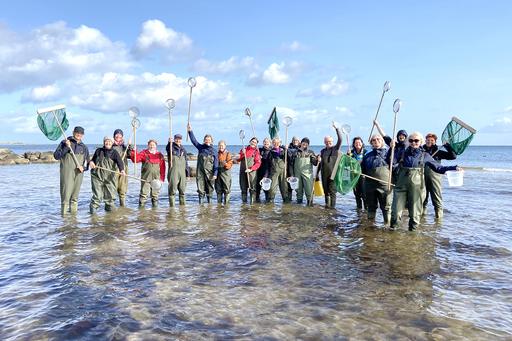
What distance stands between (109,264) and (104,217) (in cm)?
459

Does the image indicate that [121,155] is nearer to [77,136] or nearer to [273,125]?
[77,136]

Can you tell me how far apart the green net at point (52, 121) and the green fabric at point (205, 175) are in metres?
4.10

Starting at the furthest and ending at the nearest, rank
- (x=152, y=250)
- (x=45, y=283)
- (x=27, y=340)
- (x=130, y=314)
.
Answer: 1. (x=152, y=250)
2. (x=45, y=283)
3. (x=130, y=314)
4. (x=27, y=340)

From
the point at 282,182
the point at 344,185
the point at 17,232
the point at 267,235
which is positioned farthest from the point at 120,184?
the point at 344,185

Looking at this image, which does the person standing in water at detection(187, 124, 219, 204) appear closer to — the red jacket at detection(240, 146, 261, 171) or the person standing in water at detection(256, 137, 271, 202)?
the red jacket at detection(240, 146, 261, 171)

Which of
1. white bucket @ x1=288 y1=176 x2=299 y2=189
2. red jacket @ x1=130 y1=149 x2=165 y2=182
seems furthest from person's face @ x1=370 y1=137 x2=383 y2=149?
red jacket @ x1=130 y1=149 x2=165 y2=182

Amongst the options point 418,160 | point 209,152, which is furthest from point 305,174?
point 418,160

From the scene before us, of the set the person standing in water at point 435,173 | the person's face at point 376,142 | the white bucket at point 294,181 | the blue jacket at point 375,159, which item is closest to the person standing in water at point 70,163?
the white bucket at point 294,181

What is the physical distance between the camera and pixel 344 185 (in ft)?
36.6

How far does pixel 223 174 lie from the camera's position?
43.6ft

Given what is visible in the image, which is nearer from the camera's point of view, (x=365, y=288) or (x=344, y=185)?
(x=365, y=288)

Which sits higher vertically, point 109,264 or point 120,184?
point 120,184

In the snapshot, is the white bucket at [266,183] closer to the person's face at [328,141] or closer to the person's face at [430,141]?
the person's face at [328,141]

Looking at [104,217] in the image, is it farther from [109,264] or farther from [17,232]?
[109,264]
